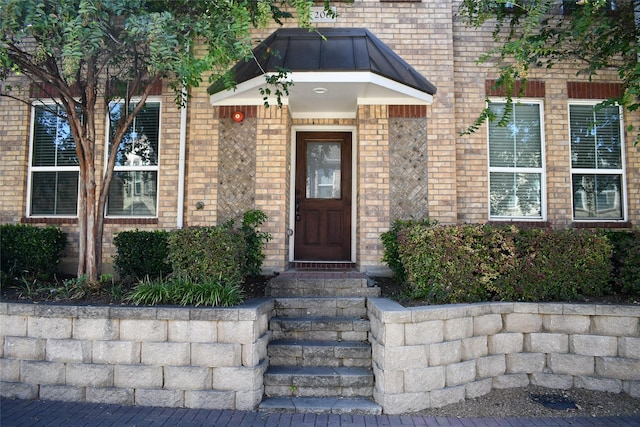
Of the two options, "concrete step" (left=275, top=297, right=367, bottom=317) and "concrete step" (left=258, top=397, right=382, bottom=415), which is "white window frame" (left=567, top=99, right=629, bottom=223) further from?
"concrete step" (left=258, top=397, right=382, bottom=415)

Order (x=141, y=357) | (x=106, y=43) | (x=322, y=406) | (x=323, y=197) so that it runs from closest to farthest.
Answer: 1. (x=322, y=406)
2. (x=141, y=357)
3. (x=106, y=43)
4. (x=323, y=197)

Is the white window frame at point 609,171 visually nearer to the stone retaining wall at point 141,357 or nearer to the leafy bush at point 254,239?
the leafy bush at point 254,239

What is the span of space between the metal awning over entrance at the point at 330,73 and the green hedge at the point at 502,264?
2.29 meters

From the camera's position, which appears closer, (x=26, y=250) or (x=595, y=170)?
(x=26, y=250)

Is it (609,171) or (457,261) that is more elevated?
(609,171)

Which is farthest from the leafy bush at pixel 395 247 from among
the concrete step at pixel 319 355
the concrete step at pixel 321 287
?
the concrete step at pixel 319 355

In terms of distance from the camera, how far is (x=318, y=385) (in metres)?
4.25

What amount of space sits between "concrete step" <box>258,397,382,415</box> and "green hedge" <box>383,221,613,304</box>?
131 cm

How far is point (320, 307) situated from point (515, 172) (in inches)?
161

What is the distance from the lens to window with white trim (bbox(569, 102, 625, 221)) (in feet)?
22.7

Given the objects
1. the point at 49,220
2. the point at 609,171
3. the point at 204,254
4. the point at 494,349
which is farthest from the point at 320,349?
the point at 609,171

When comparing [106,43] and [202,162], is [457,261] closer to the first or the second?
[202,162]

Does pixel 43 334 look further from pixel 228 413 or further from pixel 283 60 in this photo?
pixel 283 60

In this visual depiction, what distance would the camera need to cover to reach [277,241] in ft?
20.9
